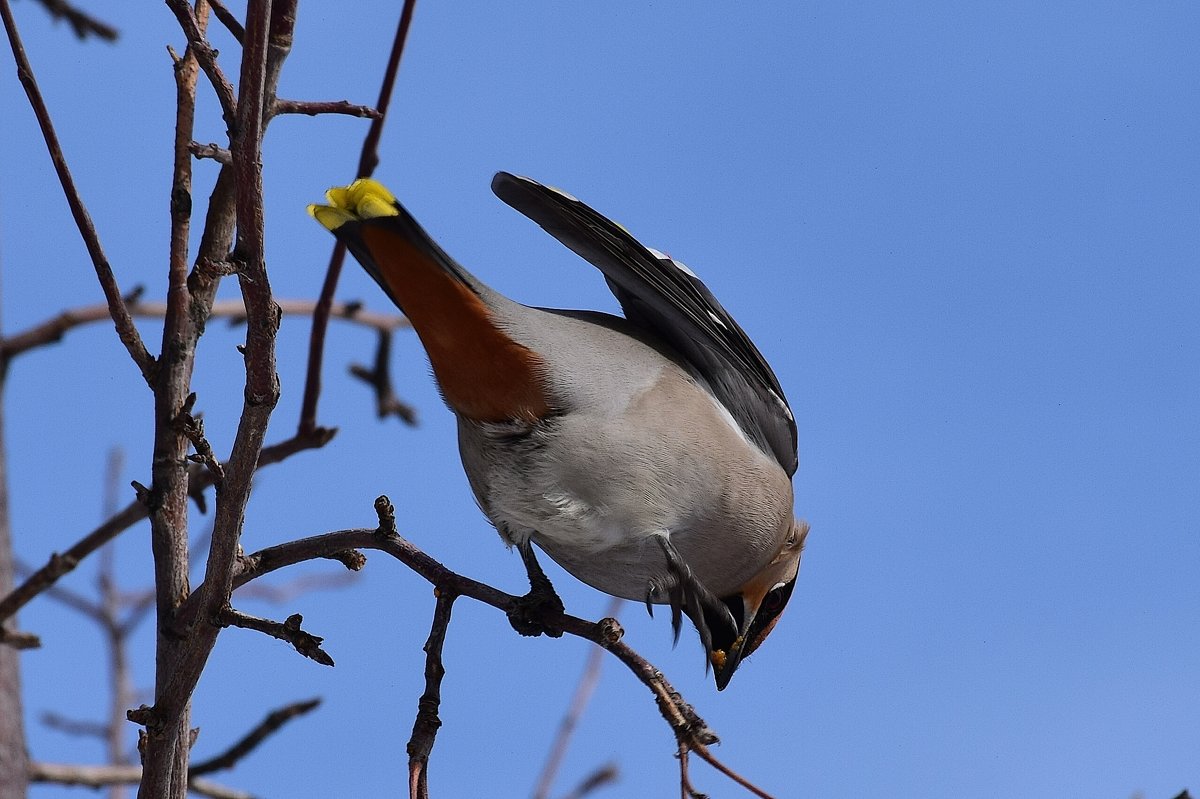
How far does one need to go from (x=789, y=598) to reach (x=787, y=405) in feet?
2.22

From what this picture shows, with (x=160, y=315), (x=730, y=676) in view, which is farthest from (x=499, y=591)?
(x=160, y=315)

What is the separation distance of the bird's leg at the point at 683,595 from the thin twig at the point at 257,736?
106 centimetres

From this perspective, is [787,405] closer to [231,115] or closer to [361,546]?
[361,546]

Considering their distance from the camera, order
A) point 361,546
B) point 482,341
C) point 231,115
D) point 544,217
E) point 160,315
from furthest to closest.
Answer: point 160,315 < point 544,217 < point 482,341 < point 361,546 < point 231,115

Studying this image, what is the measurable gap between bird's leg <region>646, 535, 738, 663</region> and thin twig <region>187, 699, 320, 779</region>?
1.06 m

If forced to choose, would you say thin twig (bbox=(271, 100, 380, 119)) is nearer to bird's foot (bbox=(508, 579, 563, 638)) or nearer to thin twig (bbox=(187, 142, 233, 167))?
thin twig (bbox=(187, 142, 233, 167))

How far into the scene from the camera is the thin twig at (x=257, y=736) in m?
3.71

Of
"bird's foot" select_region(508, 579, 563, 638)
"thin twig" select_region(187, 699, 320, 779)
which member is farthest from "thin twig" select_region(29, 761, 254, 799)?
"bird's foot" select_region(508, 579, 563, 638)

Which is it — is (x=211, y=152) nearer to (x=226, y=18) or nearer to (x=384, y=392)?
(x=226, y=18)

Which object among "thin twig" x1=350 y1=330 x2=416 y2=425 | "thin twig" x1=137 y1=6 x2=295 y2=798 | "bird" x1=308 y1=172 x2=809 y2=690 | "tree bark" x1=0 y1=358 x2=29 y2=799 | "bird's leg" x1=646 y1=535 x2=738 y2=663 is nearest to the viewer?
"thin twig" x1=137 y1=6 x2=295 y2=798

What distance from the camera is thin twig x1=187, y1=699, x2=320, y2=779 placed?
12.2 feet

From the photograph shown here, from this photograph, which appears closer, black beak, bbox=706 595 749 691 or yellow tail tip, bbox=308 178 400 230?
yellow tail tip, bbox=308 178 400 230

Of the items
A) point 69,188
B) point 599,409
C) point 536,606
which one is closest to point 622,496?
point 599,409

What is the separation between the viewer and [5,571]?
11.6 feet
